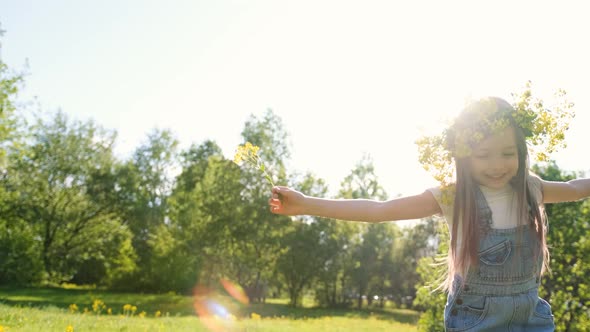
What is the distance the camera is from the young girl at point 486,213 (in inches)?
115

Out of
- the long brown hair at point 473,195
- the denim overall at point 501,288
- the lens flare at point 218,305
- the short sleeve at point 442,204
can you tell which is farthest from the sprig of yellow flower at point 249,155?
the lens flare at point 218,305

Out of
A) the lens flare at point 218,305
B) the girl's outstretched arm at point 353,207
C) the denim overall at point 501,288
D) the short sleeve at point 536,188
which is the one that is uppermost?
the short sleeve at point 536,188

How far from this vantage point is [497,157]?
302 centimetres

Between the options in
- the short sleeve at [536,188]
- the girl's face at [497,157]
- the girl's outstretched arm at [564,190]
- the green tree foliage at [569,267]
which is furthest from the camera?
the green tree foliage at [569,267]

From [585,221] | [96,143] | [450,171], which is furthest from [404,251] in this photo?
[450,171]

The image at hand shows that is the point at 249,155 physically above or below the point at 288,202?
above

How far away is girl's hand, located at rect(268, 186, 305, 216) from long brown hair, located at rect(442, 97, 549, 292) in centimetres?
93

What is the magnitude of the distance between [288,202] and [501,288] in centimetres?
130

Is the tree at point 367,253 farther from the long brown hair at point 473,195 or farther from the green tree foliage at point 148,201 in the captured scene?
the long brown hair at point 473,195

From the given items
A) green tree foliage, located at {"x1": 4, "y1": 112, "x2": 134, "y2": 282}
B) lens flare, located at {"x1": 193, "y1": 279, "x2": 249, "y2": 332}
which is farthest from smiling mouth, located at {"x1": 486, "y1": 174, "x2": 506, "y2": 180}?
green tree foliage, located at {"x1": 4, "y1": 112, "x2": 134, "y2": 282}

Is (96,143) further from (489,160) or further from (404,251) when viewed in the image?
(489,160)

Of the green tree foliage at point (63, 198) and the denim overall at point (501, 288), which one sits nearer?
the denim overall at point (501, 288)

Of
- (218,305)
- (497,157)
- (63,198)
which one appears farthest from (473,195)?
(63,198)

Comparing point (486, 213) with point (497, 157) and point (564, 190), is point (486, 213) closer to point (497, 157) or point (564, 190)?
point (497, 157)
